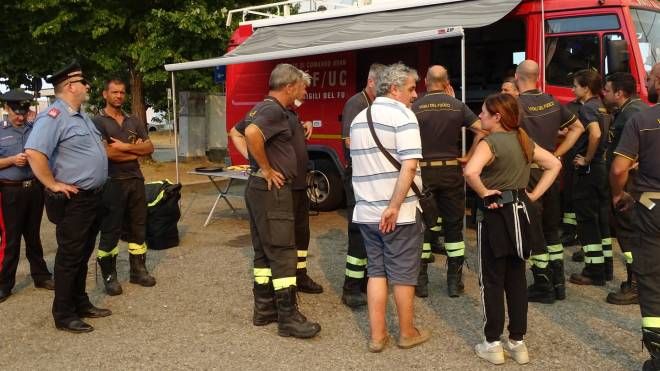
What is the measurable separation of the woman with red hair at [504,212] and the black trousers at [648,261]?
549 mm

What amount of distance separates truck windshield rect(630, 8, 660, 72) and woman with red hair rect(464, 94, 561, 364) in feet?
12.6

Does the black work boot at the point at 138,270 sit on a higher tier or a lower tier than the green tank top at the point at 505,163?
lower

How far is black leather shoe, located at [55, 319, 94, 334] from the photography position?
4.46m

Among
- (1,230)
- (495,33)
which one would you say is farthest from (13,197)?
(495,33)

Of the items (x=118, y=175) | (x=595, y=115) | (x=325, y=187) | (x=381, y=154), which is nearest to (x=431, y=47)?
(x=325, y=187)

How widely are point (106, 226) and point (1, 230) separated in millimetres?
882

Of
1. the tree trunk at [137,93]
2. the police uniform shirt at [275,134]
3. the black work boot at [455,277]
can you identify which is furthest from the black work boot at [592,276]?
the tree trunk at [137,93]

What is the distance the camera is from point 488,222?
12.2 ft

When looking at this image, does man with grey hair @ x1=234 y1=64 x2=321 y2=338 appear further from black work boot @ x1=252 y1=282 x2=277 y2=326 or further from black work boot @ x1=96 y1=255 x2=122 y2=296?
black work boot @ x1=96 y1=255 x2=122 y2=296

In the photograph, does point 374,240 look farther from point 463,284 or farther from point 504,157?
point 463,284

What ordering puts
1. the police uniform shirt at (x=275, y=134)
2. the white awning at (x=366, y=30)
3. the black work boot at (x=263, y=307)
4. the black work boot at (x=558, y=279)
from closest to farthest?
the police uniform shirt at (x=275, y=134) < the black work boot at (x=263, y=307) < the black work boot at (x=558, y=279) < the white awning at (x=366, y=30)

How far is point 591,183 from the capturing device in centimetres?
545

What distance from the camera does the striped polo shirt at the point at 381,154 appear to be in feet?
12.2

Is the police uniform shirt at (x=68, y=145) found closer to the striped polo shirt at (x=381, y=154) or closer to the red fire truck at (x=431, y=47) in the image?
the striped polo shirt at (x=381, y=154)
